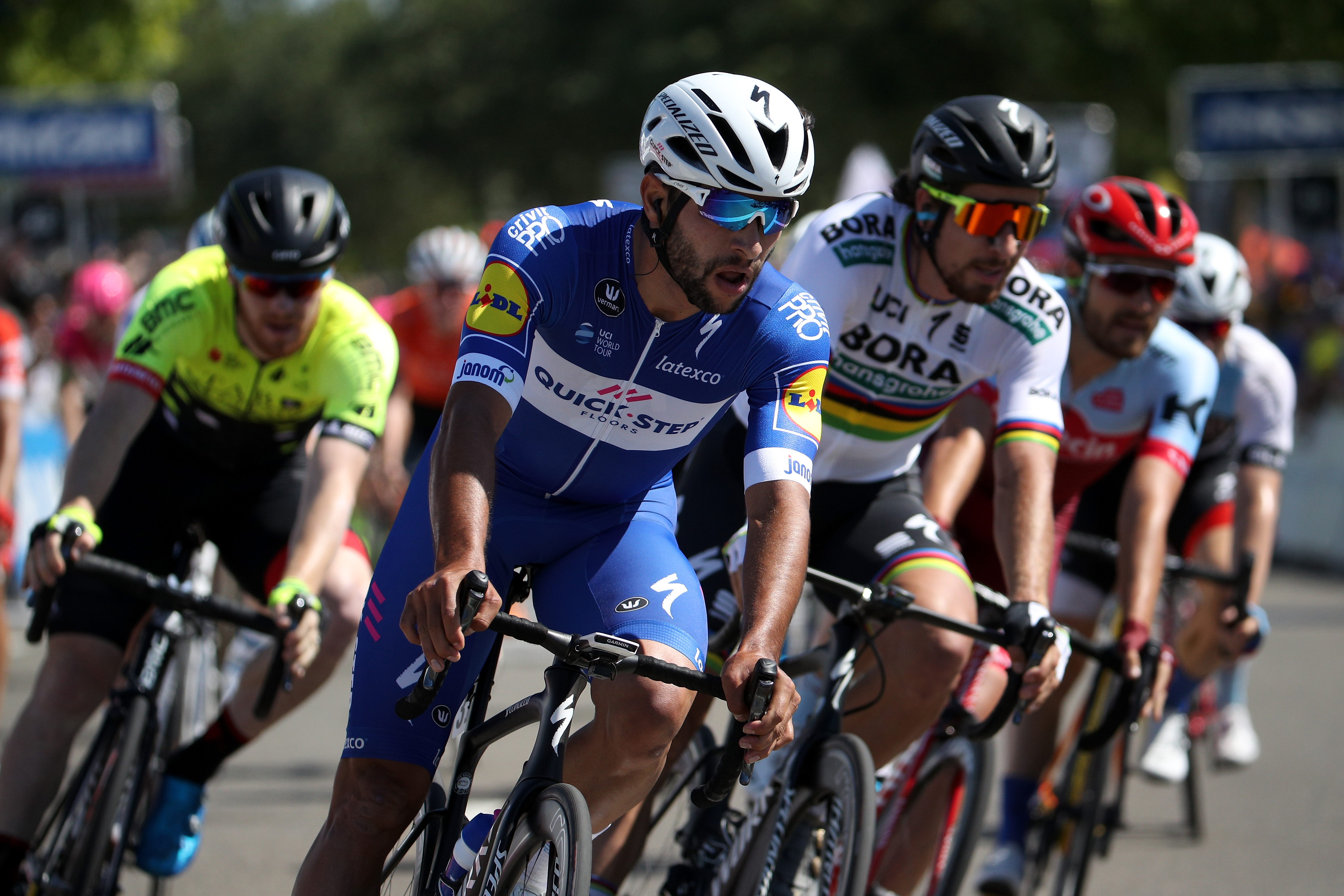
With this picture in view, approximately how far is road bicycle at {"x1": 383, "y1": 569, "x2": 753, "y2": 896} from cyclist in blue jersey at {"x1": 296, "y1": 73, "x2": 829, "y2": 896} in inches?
3.6

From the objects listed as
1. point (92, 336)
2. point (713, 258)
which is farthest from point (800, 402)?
point (92, 336)

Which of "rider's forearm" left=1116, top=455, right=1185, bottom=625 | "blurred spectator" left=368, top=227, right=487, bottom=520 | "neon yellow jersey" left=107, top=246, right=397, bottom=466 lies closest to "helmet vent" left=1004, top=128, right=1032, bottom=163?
"rider's forearm" left=1116, top=455, right=1185, bottom=625

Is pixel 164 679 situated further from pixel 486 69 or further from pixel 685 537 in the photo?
pixel 486 69

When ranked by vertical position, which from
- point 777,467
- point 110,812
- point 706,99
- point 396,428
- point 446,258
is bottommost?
point 110,812

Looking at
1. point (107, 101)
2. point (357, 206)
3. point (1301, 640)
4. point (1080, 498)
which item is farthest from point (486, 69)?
point (1080, 498)

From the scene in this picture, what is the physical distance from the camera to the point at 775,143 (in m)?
3.50

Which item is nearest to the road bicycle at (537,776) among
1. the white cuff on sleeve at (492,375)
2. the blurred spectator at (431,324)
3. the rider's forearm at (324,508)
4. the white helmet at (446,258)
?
the white cuff on sleeve at (492,375)

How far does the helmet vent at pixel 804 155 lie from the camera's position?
3.54 metres

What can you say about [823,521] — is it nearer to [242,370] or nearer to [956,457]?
[956,457]

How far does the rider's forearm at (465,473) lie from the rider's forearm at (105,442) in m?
1.67

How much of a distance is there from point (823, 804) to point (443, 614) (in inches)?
55.4

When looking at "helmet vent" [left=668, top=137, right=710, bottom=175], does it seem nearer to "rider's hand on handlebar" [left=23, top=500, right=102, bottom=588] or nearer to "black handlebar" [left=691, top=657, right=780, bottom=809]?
"black handlebar" [left=691, top=657, right=780, bottom=809]

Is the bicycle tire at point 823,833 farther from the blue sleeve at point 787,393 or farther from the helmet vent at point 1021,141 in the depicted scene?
the helmet vent at point 1021,141

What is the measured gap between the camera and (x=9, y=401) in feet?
22.5
